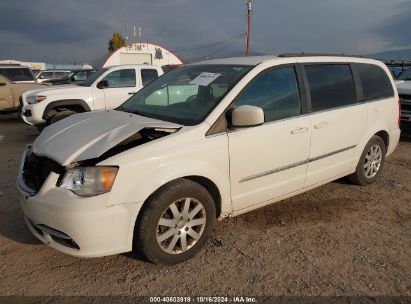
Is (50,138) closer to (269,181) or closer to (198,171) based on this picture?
(198,171)

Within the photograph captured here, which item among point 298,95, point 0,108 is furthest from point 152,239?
point 0,108

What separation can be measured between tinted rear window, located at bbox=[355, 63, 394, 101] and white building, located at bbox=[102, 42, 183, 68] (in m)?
33.1

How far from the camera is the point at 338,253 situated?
11.0ft

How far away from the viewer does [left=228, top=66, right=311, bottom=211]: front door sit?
335 centimetres

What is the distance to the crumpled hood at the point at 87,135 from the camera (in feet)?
9.52

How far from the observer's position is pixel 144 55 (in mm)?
37656

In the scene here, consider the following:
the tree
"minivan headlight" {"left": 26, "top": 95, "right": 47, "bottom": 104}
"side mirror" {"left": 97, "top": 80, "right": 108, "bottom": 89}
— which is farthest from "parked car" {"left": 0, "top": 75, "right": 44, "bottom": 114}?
the tree

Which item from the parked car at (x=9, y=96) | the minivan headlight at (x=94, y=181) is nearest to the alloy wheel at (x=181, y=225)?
the minivan headlight at (x=94, y=181)

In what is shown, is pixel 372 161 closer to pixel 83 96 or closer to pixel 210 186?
pixel 210 186

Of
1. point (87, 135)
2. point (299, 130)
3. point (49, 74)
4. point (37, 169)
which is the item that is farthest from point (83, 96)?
point (49, 74)

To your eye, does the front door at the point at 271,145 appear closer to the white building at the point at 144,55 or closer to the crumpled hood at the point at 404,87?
the crumpled hood at the point at 404,87

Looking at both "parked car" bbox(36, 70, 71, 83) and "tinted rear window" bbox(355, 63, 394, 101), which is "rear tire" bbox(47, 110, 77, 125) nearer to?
"tinted rear window" bbox(355, 63, 394, 101)

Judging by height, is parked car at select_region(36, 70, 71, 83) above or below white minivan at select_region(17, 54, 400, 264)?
above

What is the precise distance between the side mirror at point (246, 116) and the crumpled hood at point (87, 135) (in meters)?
0.49
